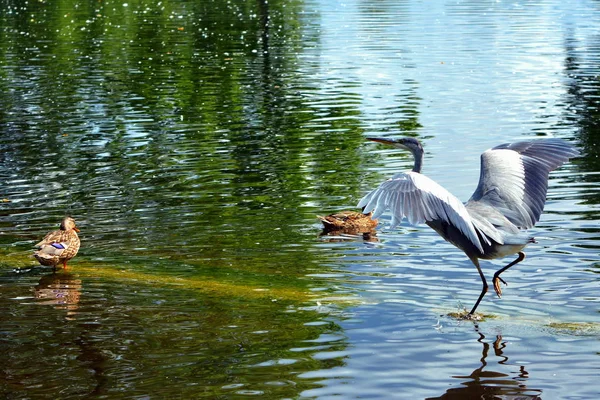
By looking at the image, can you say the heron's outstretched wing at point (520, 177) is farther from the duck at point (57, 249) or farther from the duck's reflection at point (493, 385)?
the duck at point (57, 249)

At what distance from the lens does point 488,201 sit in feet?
31.2

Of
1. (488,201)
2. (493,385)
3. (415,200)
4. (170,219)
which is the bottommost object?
(170,219)

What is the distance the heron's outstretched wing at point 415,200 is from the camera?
328 inches

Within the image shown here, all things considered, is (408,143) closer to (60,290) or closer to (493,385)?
(493,385)

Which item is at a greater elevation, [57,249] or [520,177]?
[520,177]

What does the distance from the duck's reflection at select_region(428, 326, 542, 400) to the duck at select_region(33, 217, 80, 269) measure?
503cm

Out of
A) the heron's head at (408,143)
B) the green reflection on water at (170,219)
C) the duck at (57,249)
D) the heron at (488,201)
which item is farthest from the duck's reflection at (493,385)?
the duck at (57,249)

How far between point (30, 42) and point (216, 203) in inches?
1093

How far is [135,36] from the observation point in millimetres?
41406

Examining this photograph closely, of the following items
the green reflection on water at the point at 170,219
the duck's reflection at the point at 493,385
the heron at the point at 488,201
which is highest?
the heron at the point at 488,201

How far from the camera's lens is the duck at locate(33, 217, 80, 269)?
→ 1102cm

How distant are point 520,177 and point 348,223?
340 centimetres

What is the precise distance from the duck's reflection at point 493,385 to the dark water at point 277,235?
0.07 ft

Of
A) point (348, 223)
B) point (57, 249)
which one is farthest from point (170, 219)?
point (57, 249)
